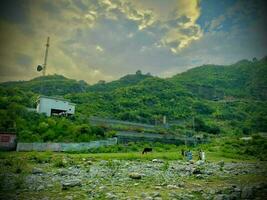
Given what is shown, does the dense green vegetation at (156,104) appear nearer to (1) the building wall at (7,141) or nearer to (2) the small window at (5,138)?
(1) the building wall at (7,141)

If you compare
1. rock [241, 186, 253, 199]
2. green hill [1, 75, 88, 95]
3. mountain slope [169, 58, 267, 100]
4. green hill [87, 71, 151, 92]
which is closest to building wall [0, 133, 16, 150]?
rock [241, 186, 253, 199]

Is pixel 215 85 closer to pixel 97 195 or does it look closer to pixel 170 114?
pixel 170 114

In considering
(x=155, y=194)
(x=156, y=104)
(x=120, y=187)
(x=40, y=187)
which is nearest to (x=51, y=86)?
(x=156, y=104)

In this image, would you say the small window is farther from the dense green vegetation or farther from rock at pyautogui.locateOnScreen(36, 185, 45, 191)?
rock at pyautogui.locateOnScreen(36, 185, 45, 191)

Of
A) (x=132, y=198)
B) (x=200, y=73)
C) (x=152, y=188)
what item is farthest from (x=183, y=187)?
(x=200, y=73)

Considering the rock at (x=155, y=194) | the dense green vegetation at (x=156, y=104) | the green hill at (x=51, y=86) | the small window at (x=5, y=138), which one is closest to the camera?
the rock at (x=155, y=194)

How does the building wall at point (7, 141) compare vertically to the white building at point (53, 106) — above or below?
below

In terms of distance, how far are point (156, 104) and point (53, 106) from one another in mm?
29089

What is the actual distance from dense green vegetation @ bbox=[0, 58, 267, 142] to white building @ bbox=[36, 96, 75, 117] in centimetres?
163

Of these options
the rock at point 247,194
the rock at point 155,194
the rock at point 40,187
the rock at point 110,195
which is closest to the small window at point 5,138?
the rock at point 40,187

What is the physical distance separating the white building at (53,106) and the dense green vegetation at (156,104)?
5.35 feet

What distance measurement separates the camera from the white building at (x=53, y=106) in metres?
28.4

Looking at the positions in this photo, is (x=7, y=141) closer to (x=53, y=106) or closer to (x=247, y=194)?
(x=53, y=106)

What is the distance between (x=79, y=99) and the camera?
46.7 meters
